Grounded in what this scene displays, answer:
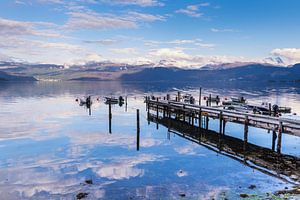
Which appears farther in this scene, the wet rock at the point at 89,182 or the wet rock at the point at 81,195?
the wet rock at the point at 89,182

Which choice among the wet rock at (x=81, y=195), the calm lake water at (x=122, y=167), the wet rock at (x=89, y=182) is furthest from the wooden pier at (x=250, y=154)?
the wet rock at (x=81, y=195)

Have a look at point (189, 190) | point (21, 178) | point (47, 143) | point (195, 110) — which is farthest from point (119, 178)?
point (195, 110)

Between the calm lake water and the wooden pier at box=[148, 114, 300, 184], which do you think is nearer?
the calm lake water

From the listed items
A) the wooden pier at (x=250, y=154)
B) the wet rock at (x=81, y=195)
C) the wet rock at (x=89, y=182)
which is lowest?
the wet rock at (x=81, y=195)

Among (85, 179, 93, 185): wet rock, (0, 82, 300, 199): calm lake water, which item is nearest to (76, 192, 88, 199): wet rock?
(0, 82, 300, 199): calm lake water

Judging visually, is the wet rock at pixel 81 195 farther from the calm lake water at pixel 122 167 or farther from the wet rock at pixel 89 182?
the wet rock at pixel 89 182

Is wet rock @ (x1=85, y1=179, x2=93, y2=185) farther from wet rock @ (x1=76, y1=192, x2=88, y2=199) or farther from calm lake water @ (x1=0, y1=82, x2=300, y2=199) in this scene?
wet rock @ (x1=76, y1=192, x2=88, y2=199)

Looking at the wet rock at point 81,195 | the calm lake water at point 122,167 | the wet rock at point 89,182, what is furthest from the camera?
the wet rock at point 89,182

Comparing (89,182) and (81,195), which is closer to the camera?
(81,195)

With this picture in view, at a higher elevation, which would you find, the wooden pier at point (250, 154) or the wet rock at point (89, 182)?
the wooden pier at point (250, 154)

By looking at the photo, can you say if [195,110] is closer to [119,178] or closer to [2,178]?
[119,178]

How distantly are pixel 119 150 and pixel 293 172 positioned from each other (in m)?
18.1

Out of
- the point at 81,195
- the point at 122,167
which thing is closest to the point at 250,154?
the point at 122,167

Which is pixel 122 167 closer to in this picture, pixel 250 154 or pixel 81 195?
pixel 81 195
